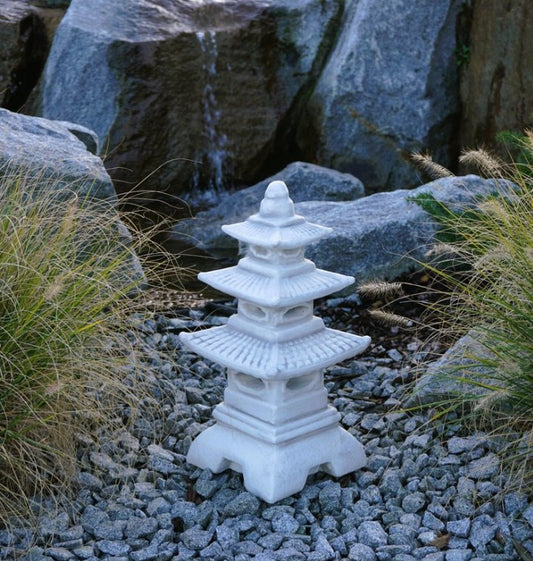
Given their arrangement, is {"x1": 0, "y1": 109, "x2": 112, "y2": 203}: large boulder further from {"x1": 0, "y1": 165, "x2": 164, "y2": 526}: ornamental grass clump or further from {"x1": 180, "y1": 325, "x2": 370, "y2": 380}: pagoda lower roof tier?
{"x1": 180, "y1": 325, "x2": 370, "y2": 380}: pagoda lower roof tier

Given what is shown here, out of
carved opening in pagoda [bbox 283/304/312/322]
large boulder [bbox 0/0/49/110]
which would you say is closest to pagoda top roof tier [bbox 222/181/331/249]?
carved opening in pagoda [bbox 283/304/312/322]

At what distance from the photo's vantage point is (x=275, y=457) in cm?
304

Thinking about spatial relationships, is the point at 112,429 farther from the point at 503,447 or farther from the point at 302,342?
the point at 503,447

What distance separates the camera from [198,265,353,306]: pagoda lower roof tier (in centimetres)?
299

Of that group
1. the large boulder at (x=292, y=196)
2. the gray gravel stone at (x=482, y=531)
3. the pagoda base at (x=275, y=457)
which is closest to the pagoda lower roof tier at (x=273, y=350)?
the pagoda base at (x=275, y=457)

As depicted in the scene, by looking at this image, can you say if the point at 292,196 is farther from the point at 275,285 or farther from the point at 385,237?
the point at 275,285

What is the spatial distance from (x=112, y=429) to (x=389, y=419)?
3.28 ft

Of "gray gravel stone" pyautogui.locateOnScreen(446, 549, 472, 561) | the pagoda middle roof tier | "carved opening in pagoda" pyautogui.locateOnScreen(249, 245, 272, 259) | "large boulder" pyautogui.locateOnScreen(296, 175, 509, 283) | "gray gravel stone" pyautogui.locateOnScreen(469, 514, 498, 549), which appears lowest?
"gray gravel stone" pyautogui.locateOnScreen(446, 549, 472, 561)

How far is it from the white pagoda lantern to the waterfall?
4.07m

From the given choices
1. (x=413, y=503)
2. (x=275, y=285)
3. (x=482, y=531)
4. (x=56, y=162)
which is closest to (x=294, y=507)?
(x=413, y=503)

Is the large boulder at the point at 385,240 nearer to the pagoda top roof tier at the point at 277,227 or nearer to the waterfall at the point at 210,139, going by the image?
the pagoda top roof tier at the point at 277,227

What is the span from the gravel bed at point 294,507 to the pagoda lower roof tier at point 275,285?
616 millimetres

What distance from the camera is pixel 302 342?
3102 mm

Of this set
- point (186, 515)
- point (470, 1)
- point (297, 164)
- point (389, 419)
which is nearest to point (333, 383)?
point (389, 419)
